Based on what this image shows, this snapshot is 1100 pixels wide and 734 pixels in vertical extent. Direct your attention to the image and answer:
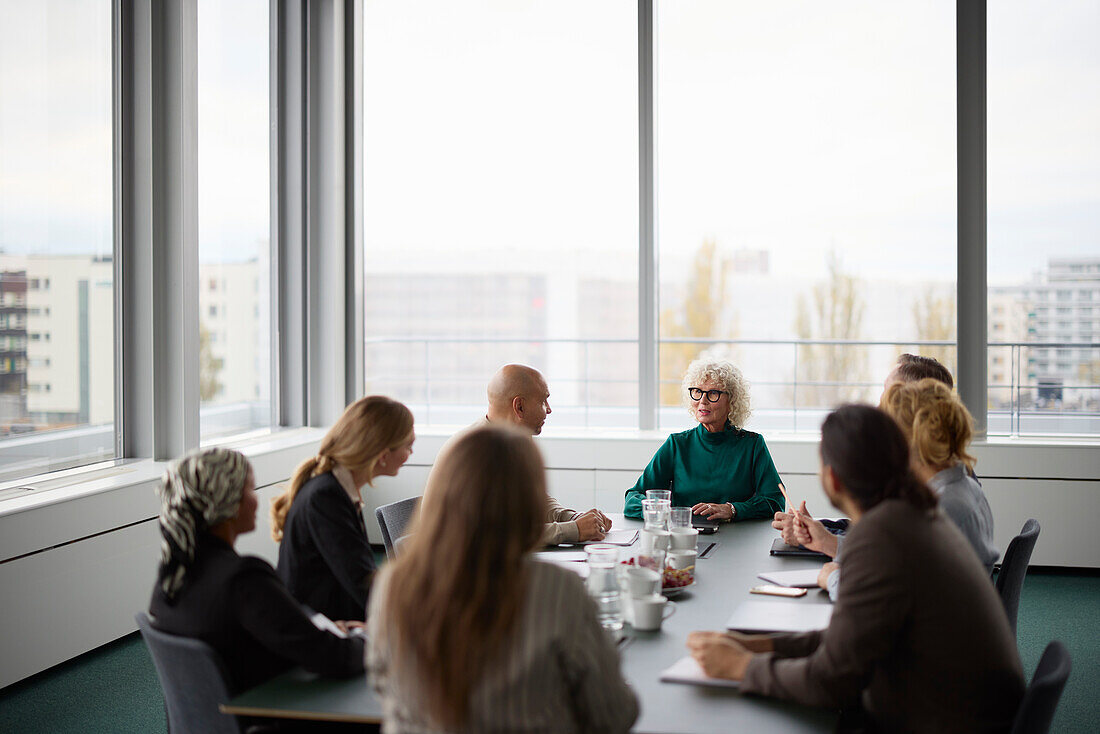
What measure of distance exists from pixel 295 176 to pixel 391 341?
1.41 metres

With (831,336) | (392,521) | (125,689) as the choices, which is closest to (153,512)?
(125,689)

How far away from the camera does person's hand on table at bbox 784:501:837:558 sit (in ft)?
8.45

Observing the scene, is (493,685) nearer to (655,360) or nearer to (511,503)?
(511,503)

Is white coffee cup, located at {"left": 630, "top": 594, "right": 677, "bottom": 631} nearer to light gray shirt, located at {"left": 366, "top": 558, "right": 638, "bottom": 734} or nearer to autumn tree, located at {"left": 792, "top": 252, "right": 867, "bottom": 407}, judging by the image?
light gray shirt, located at {"left": 366, "top": 558, "right": 638, "bottom": 734}

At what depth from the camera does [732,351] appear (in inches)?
241

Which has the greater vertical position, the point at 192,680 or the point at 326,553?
the point at 326,553

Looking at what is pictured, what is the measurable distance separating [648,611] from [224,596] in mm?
834

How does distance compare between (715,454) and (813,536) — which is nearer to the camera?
(813,536)

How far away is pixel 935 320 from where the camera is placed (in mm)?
5703

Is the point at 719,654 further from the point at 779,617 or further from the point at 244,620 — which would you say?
the point at 244,620

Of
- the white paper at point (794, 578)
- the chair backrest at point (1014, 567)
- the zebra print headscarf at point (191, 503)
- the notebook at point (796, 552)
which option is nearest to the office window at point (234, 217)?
the zebra print headscarf at point (191, 503)

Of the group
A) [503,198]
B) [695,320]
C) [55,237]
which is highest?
[503,198]

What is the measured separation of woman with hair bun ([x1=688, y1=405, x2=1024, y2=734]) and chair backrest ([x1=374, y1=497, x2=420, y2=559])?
1.51 meters

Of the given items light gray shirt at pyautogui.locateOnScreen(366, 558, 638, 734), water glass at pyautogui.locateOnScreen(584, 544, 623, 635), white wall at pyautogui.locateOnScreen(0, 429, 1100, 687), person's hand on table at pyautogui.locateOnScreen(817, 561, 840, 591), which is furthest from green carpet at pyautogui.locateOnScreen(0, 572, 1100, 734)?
light gray shirt at pyautogui.locateOnScreen(366, 558, 638, 734)
